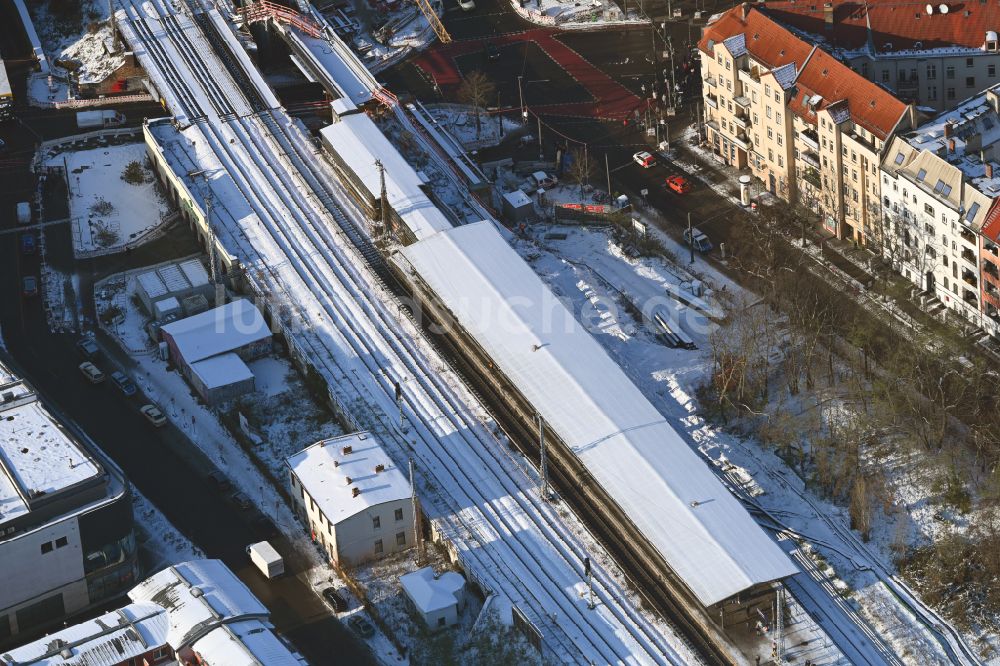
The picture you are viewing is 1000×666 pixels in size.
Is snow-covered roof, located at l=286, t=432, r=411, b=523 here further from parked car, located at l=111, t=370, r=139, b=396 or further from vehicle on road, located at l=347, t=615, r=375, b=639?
parked car, located at l=111, t=370, r=139, b=396

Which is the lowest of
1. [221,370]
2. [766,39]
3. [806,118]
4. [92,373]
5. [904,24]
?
[92,373]

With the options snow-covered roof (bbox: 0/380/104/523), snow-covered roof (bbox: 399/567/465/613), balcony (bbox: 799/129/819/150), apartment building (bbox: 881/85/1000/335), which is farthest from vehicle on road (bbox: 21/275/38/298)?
apartment building (bbox: 881/85/1000/335)

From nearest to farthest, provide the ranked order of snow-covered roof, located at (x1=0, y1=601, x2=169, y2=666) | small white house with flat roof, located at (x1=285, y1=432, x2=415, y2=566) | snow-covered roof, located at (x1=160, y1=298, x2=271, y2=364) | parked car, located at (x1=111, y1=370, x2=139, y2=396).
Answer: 1. snow-covered roof, located at (x1=0, y1=601, x2=169, y2=666)
2. small white house with flat roof, located at (x1=285, y1=432, x2=415, y2=566)
3. parked car, located at (x1=111, y1=370, x2=139, y2=396)
4. snow-covered roof, located at (x1=160, y1=298, x2=271, y2=364)

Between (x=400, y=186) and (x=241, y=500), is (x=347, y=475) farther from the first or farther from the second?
(x=400, y=186)

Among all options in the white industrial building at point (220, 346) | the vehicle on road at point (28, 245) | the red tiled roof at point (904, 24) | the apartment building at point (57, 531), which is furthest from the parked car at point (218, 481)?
the red tiled roof at point (904, 24)

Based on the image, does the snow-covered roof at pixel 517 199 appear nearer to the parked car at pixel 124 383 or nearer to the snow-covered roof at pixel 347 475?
the snow-covered roof at pixel 347 475

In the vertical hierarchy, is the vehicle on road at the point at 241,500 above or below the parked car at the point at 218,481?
below

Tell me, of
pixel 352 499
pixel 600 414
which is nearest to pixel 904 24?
pixel 600 414
